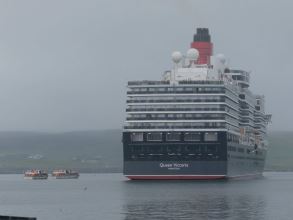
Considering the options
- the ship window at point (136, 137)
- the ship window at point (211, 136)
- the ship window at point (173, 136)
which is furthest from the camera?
the ship window at point (211, 136)

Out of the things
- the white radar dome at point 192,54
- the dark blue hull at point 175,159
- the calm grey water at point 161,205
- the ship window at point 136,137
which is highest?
the white radar dome at point 192,54

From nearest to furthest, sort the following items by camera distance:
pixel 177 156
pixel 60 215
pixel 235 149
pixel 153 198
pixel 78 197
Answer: pixel 60 215 → pixel 153 198 → pixel 78 197 → pixel 177 156 → pixel 235 149

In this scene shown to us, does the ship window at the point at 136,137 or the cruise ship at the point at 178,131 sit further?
the ship window at the point at 136,137

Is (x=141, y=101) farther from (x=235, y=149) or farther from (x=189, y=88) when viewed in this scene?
(x=235, y=149)

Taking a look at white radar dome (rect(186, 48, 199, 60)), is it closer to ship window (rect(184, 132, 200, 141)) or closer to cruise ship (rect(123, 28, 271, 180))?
cruise ship (rect(123, 28, 271, 180))

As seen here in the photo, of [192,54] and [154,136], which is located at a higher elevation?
[192,54]

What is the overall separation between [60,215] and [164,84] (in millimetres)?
72417

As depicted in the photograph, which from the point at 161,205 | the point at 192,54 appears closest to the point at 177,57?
the point at 192,54

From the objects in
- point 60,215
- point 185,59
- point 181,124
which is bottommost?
point 60,215

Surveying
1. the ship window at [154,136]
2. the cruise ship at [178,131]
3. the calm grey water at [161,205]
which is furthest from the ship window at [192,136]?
the calm grey water at [161,205]

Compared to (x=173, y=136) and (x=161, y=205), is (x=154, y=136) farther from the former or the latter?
(x=161, y=205)

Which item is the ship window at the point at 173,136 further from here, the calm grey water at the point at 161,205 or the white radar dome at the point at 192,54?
the white radar dome at the point at 192,54

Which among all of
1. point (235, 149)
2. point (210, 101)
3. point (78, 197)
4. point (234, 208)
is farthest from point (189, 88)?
point (234, 208)

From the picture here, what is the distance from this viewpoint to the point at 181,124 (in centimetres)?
16675
